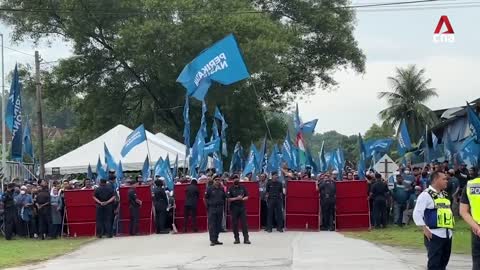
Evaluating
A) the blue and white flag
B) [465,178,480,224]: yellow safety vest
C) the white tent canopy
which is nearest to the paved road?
[465,178,480,224]: yellow safety vest

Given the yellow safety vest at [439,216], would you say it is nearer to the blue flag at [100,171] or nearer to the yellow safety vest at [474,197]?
the yellow safety vest at [474,197]

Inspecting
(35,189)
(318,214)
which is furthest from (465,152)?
(35,189)

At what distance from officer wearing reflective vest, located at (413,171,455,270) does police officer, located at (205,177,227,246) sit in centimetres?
932

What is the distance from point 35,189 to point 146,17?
68.1ft

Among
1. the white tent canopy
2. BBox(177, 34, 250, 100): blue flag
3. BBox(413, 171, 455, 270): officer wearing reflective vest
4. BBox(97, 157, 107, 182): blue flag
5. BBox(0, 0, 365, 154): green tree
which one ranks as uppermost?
BBox(0, 0, 365, 154): green tree

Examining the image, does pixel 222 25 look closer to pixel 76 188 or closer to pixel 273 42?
pixel 273 42

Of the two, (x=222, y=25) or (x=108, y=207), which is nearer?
(x=108, y=207)

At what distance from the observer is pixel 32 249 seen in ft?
70.2

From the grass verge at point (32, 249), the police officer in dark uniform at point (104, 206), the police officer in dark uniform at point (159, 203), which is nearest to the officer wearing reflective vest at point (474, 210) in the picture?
the grass verge at point (32, 249)

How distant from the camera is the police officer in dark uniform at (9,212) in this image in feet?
83.7

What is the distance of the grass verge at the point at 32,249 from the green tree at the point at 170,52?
20213mm

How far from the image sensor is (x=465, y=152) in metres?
27.3

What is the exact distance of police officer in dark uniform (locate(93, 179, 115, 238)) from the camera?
2428cm

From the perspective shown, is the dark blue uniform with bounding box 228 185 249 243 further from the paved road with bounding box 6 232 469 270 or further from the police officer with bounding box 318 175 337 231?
the police officer with bounding box 318 175 337 231
